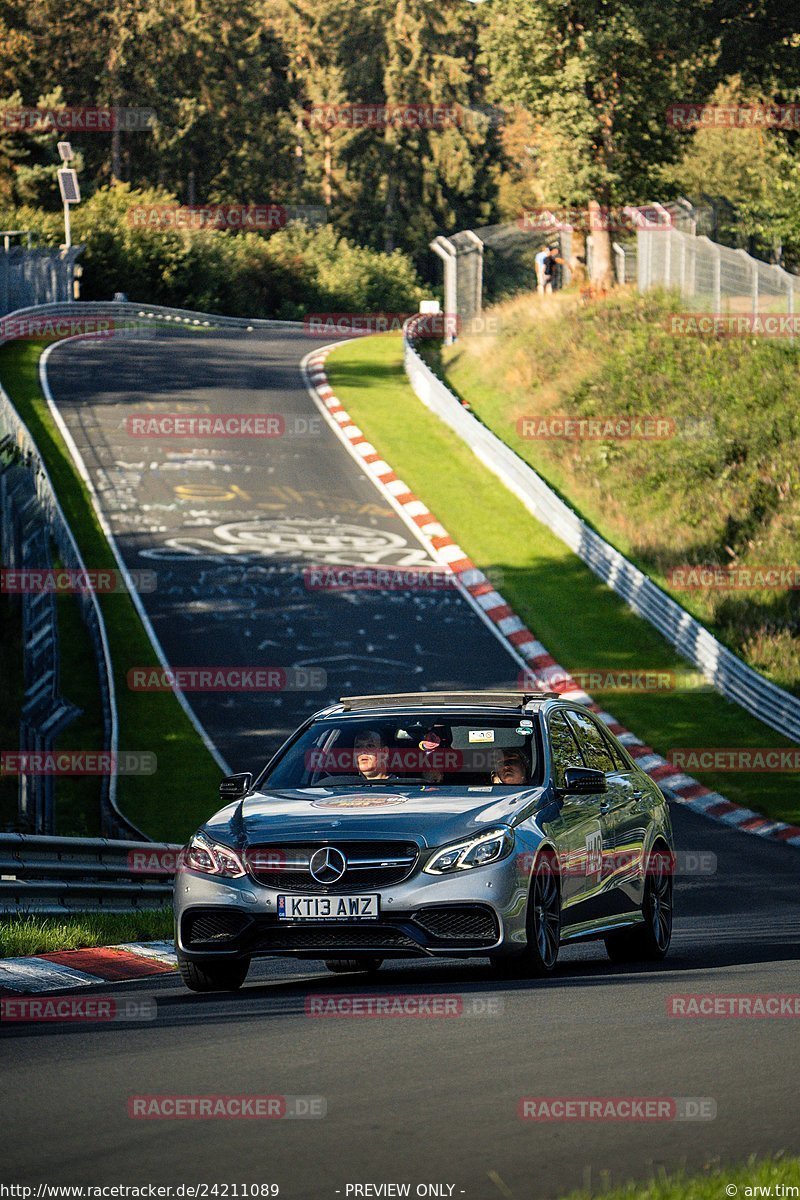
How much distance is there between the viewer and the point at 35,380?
43156 millimetres

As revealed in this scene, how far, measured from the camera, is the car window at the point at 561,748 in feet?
34.6

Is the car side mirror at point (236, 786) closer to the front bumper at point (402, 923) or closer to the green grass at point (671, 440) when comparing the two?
the front bumper at point (402, 923)

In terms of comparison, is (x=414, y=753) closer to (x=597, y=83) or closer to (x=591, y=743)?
(x=591, y=743)

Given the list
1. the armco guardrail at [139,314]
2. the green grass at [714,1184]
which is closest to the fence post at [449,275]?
the armco guardrail at [139,314]

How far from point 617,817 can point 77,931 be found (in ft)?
11.5

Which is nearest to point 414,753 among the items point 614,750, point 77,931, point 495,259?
point 614,750

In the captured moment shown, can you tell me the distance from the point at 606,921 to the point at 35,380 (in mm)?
34491

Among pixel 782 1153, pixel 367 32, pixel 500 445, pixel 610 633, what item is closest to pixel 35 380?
pixel 500 445

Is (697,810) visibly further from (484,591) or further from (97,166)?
(97,166)

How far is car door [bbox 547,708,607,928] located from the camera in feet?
33.2

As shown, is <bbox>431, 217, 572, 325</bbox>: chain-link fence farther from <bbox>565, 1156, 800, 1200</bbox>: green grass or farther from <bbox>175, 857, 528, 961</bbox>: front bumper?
<bbox>565, 1156, 800, 1200</bbox>: green grass

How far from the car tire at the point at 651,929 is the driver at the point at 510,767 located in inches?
55.2

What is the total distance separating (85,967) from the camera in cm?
1066

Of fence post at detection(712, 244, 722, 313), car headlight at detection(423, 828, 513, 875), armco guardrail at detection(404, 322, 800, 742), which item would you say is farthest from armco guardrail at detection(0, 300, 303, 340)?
car headlight at detection(423, 828, 513, 875)
